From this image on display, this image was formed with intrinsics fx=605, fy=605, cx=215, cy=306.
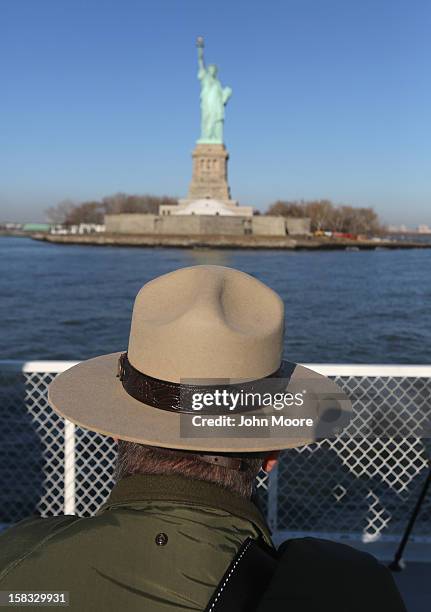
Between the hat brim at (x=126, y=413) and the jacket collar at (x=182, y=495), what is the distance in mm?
55

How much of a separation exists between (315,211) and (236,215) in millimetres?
34316

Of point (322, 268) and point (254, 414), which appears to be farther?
point (322, 268)

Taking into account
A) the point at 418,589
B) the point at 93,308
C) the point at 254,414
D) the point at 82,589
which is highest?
the point at 254,414

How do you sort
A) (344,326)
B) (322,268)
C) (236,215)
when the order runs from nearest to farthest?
1. (344,326)
2. (322,268)
3. (236,215)

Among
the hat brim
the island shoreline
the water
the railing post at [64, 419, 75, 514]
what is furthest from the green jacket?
the island shoreline

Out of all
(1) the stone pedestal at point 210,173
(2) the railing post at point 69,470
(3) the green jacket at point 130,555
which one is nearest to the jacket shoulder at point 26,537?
(3) the green jacket at point 130,555

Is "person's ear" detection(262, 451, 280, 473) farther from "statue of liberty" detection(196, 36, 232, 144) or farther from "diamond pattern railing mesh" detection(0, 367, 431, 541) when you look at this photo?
"statue of liberty" detection(196, 36, 232, 144)

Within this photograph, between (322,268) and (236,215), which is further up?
(236,215)

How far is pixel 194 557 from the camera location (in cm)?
73

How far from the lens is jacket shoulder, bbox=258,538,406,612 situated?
2.18 ft

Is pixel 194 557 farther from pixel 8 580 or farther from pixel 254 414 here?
pixel 254 414

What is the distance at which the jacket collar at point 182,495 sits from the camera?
83 centimetres

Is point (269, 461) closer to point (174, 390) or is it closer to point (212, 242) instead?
point (174, 390)

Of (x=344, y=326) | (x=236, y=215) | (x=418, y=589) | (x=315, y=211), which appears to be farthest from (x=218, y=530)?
(x=315, y=211)
